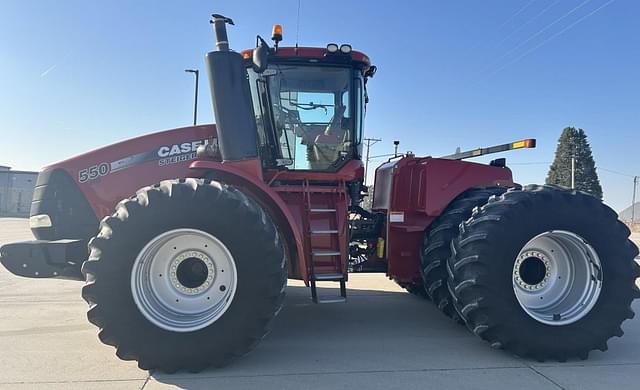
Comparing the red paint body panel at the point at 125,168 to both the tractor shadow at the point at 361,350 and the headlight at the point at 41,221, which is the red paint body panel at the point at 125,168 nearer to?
the headlight at the point at 41,221

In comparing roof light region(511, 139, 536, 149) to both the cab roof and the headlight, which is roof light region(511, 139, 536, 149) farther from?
the headlight

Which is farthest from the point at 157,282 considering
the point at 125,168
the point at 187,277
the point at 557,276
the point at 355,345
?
the point at 557,276

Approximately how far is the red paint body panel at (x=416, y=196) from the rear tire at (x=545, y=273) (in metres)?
0.75

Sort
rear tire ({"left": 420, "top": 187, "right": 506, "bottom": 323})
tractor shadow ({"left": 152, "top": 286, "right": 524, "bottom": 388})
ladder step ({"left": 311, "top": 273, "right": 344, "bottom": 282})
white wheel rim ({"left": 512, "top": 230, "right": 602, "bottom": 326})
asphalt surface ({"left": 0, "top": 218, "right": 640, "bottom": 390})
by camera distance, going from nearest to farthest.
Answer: asphalt surface ({"left": 0, "top": 218, "right": 640, "bottom": 390}) < tractor shadow ({"left": 152, "top": 286, "right": 524, "bottom": 388}) < white wheel rim ({"left": 512, "top": 230, "right": 602, "bottom": 326}) < ladder step ({"left": 311, "top": 273, "right": 344, "bottom": 282}) < rear tire ({"left": 420, "top": 187, "right": 506, "bottom": 323})

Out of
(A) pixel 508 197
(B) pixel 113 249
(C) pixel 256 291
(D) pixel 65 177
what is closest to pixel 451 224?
(A) pixel 508 197

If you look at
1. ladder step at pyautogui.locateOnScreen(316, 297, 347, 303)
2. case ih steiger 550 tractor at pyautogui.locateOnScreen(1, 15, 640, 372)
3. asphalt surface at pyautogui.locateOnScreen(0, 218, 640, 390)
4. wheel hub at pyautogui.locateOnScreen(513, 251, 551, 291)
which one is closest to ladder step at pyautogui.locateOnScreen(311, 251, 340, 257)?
case ih steiger 550 tractor at pyautogui.locateOnScreen(1, 15, 640, 372)

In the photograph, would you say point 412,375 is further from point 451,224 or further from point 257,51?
point 257,51

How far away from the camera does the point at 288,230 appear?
14.8 ft

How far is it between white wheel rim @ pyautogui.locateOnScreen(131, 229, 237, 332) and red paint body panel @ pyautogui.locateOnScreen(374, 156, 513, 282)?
1.99m

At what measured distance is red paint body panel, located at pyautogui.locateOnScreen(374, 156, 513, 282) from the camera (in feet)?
16.5

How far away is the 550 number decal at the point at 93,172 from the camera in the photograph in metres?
4.86

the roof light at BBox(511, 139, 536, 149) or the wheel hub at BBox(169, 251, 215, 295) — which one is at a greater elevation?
the roof light at BBox(511, 139, 536, 149)

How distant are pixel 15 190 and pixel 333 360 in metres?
45.6

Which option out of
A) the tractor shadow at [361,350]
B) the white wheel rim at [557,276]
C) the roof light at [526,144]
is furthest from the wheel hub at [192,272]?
the roof light at [526,144]
